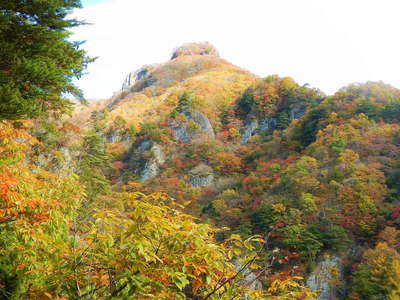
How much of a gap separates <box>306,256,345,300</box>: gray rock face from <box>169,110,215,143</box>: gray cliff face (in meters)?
31.5

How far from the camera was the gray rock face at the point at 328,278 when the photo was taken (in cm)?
1761

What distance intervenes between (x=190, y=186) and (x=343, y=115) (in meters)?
19.3

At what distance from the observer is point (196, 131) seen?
48594 mm

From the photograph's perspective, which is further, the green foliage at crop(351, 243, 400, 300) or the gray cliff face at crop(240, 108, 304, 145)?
the gray cliff face at crop(240, 108, 304, 145)

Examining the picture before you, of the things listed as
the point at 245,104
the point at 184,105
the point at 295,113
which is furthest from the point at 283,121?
the point at 184,105

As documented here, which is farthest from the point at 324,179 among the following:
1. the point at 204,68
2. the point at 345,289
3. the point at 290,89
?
the point at 204,68

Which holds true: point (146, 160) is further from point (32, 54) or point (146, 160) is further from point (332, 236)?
point (32, 54)

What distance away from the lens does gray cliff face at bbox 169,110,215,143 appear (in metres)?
48.4

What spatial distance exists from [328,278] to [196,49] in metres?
101

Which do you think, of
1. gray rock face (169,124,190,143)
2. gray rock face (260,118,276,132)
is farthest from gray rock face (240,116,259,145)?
gray rock face (169,124,190,143)

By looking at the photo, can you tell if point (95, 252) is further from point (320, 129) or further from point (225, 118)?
point (225, 118)

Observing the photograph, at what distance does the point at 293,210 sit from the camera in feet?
73.0

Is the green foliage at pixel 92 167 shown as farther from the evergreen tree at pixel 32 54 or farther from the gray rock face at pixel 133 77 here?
the gray rock face at pixel 133 77

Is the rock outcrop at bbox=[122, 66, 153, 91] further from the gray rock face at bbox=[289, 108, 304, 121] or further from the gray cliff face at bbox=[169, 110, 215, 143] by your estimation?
the gray rock face at bbox=[289, 108, 304, 121]
